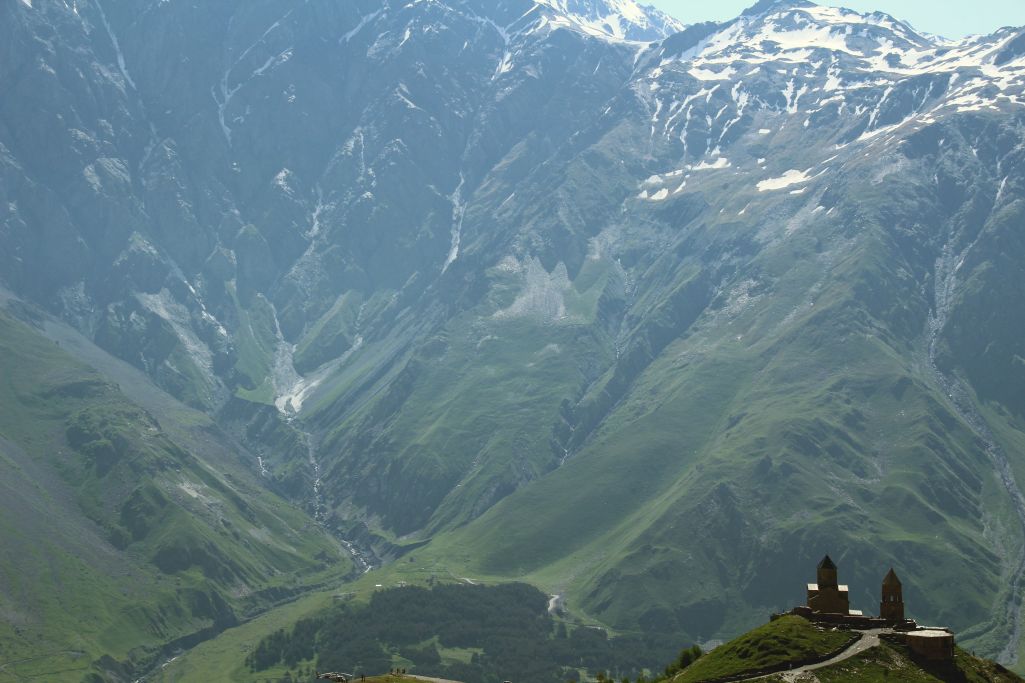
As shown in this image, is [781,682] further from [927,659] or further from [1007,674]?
[1007,674]

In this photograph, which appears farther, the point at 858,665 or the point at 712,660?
the point at 712,660

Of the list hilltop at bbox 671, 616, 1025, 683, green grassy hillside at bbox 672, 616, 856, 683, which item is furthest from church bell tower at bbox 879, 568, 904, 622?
green grassy hillside at bbox 672, 616, 856, 683

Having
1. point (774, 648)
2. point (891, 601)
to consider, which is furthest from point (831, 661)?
point (891, 601)

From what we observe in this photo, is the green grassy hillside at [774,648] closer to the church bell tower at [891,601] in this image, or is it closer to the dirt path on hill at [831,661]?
the dirt path on hill at [831,661]

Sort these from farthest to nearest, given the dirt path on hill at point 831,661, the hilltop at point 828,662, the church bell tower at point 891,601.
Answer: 1. the church bell tower at point 891,601
2. the hilltop at point 828,662
3. the dirt path on hill at point 831,661

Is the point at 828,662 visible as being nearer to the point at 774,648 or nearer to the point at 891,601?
the point at 774,648

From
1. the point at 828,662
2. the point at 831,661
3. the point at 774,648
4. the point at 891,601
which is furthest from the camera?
the point at 891,601

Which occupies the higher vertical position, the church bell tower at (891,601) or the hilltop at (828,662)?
the church bell tower at (891,601)

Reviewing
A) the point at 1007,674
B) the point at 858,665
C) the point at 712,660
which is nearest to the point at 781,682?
the point at 858,665

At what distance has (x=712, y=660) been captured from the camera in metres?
170

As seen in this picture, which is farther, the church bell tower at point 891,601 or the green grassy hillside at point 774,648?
the church bell tower at point 891,601

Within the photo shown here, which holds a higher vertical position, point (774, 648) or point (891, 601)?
point (891, 601)

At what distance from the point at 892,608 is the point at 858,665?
2040 centimetres

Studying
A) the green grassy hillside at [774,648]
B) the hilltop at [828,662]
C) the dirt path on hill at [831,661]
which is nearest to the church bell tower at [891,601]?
the hilltop at [828,662]
